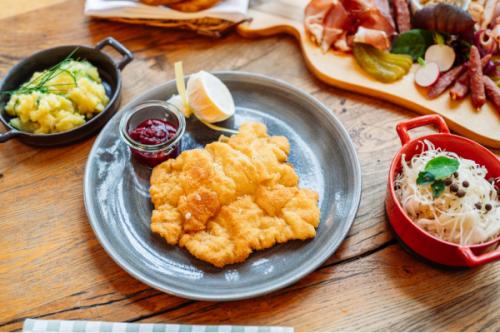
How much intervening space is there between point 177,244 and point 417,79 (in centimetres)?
191

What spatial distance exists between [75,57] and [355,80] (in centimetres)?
191

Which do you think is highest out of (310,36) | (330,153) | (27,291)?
(310,36)

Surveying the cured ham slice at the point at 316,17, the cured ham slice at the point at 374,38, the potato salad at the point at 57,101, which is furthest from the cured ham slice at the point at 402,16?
the potato salad at the point at 57,101

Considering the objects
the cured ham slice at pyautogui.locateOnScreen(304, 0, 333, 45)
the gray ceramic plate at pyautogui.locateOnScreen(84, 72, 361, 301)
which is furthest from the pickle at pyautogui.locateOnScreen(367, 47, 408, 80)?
the gray ceramic plate at pyautogui.locateOnScreen(84, 72, 361, 301)

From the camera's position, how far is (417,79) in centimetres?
317

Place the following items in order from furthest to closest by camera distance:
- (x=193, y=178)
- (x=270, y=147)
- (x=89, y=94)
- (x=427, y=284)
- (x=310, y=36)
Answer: (x=310, y=36) < (x=89, y=94) < (x=270, y=147) < (x=193, y=178) < (x=427, y=284)

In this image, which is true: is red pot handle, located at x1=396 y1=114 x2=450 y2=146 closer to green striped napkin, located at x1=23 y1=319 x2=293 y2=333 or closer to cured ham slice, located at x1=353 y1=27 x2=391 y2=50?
cured ham slice, located at x1=353 y1=27 x2=391 y2=50

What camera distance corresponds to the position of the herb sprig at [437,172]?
228 cm

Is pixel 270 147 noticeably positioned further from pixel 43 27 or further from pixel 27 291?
pixel 43 27

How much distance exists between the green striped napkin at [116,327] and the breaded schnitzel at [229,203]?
12.3 inches

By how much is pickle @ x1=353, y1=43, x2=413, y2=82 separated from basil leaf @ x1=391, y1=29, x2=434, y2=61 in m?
0.08

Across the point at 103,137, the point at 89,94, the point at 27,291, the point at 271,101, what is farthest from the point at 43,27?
the point at 27,291

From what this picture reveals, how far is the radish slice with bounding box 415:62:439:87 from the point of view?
3135 mm

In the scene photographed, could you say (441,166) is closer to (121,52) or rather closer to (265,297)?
(265,297)
